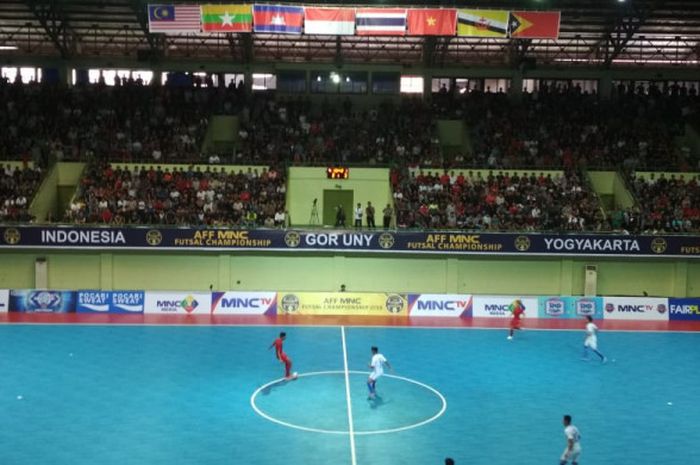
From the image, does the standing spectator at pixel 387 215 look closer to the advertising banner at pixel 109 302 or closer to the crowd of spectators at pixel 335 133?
the crowd of spectators at pixel 335 133

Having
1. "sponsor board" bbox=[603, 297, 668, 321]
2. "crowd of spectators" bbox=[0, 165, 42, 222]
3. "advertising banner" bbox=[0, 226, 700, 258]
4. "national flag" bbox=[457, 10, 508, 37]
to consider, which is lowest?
"sponsor board" bbox=[603, 297, 668, 321]

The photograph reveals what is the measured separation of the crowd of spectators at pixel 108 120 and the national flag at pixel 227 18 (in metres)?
9.49

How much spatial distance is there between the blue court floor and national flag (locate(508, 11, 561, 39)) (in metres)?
14.9

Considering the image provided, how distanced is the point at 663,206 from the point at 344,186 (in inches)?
706

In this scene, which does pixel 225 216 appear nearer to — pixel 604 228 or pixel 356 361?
pixel 356 361

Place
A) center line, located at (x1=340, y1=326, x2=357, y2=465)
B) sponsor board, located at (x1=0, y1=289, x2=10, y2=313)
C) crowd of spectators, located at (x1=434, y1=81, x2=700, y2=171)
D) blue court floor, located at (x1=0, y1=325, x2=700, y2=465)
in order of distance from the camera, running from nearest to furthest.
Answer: center line, located at (x1=340, y1=326, x2=357, y2=465) → blue court floor, located at (x1=0, y1=325, x2=700, y2=465) → sponsor board, located at (x1=0, y1=289, x2=10, y2=313) → crowd of spectators, located at (x1=434, y1=81, x2=700, y2=171)

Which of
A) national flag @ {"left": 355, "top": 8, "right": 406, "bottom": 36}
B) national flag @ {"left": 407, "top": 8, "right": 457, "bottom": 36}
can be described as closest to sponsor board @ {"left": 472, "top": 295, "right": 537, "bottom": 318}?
national flag @ {"left": 407, "top": 8, "right": 457, "bottom": 36}

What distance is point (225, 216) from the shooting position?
38.7 meters

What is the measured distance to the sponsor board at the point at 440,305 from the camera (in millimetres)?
36125

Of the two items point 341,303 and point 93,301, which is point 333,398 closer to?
point 341,303

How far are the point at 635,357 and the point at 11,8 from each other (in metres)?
40.4

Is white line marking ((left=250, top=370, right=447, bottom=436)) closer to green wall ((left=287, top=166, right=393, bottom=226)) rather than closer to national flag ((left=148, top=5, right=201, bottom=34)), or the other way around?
green wall ((left=287, top=166, right=393, bottom=226))

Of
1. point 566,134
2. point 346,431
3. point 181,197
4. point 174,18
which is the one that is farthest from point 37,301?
point 566,134

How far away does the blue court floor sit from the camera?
1870 cm
